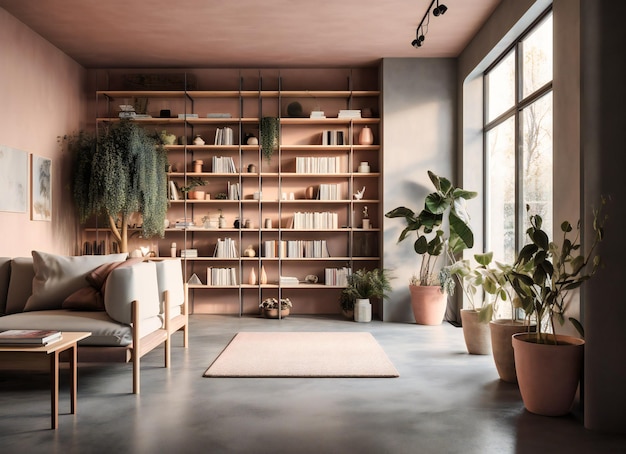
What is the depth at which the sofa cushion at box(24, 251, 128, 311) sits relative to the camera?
455 cm

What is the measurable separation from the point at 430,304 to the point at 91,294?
4059 millimetres

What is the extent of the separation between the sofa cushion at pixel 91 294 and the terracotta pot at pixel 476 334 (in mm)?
3136

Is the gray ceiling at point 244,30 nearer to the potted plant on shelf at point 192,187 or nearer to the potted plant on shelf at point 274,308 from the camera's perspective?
the potted plant on shelf at point 192,187

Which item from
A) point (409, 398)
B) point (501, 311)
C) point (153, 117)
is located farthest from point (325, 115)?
point (409, 398)

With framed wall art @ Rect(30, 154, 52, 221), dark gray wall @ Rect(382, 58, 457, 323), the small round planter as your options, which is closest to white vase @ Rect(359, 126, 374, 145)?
dark gray wall @ Rect(382, 58, 457, 323)

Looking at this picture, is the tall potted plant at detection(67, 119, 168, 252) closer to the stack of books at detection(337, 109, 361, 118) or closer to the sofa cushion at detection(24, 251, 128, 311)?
the sofa cushion at detection(24, 251, 128, 311)

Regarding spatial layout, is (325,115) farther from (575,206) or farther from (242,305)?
(575,206)

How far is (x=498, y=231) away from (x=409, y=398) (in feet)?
10.1

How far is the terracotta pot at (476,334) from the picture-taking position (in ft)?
16.9

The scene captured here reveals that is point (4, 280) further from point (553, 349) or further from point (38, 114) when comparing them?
point (553, 349)

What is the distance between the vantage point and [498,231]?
6305 millimetres

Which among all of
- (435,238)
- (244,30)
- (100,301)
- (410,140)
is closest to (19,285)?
(100,301)

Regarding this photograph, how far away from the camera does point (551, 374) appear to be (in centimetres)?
340

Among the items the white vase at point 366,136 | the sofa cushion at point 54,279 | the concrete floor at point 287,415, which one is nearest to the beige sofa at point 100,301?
the sofa cushion at point 54,279
